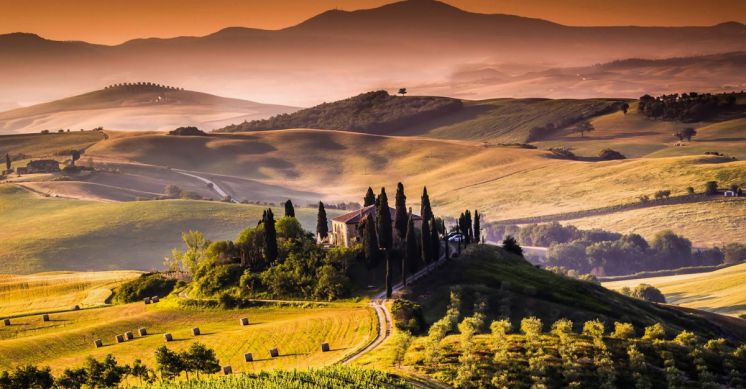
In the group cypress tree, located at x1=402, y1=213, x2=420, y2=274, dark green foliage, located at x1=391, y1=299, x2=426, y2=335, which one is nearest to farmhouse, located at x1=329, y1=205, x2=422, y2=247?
cypress tree, located at x1=402, y1=213, x2=420, y2=274

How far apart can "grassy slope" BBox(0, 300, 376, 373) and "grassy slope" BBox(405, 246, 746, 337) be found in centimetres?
1219

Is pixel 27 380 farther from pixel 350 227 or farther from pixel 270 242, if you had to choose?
pixel 350 227

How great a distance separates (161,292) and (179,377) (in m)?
47.8

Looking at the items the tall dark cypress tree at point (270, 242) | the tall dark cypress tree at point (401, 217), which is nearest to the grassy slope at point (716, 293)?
the tall dark cypress tree at point (401, 217)

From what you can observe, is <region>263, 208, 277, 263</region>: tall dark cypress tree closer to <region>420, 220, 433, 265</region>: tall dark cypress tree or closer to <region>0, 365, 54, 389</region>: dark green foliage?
<region>420, 220, 433, 265</region>: tall dark cypress tree

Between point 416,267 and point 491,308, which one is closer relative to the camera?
point 491,308

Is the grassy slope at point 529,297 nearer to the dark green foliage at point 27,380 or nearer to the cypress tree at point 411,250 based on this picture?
the cypress tree at point 411,250

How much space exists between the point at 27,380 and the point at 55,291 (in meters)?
70.0

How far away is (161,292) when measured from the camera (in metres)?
127

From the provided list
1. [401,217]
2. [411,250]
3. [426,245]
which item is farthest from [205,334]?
[401,217]

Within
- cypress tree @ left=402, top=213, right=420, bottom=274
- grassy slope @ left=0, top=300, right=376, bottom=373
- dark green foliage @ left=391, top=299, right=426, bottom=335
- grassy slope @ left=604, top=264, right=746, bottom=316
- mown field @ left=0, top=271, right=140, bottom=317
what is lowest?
grassy slope @ left=604, top=264, right=746, bottom=316

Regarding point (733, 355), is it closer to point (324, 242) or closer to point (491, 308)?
point (491, 308)

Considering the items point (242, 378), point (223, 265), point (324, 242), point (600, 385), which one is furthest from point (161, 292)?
point (600, 385)

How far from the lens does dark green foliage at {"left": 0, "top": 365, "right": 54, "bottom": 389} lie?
249ft
